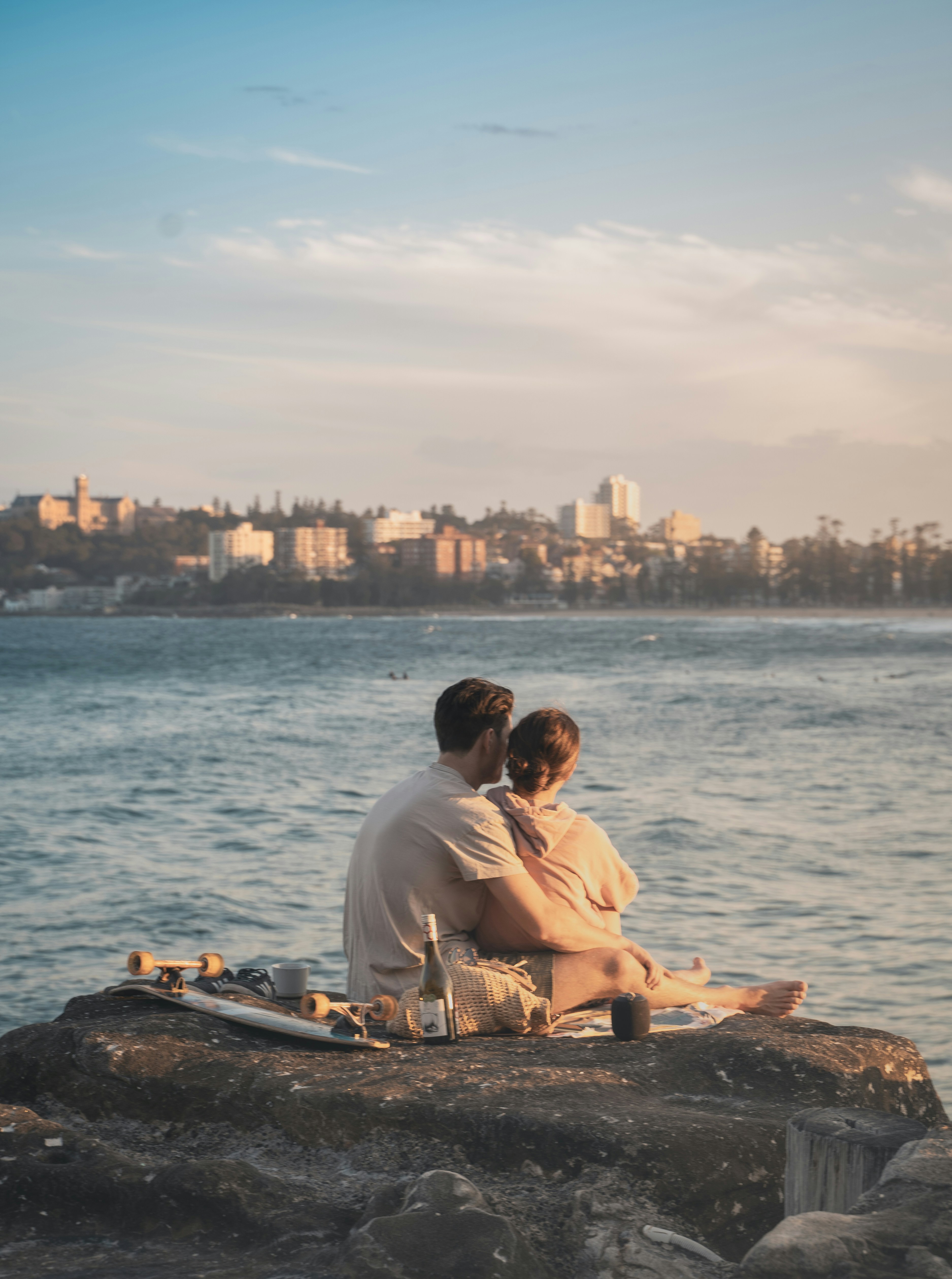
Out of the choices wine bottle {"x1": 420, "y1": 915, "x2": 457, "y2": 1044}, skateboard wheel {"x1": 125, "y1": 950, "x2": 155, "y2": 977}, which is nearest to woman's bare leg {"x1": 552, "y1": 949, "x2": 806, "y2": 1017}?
wine bottle {"x1": 420, "y1": 915, "x2": 457, "y2": 1044}

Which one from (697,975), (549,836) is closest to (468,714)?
(549,836)

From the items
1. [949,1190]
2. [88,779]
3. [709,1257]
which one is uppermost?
[949,1190]

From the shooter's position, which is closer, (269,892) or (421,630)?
(269,892)

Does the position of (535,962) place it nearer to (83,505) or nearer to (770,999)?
(770,999)

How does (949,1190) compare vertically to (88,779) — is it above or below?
above

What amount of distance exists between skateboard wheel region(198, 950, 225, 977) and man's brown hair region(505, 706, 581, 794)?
1.06 meters

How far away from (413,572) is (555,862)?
14664 centimetres

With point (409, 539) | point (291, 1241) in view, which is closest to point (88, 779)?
point (291, 1241)

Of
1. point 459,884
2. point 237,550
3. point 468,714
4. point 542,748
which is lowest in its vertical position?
point 459,884

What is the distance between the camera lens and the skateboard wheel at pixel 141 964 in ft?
10.5

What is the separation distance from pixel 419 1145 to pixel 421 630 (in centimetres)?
9507

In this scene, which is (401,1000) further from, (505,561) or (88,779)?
(505,561)

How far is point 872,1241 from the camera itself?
179 cm

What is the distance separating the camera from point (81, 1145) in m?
2.64
